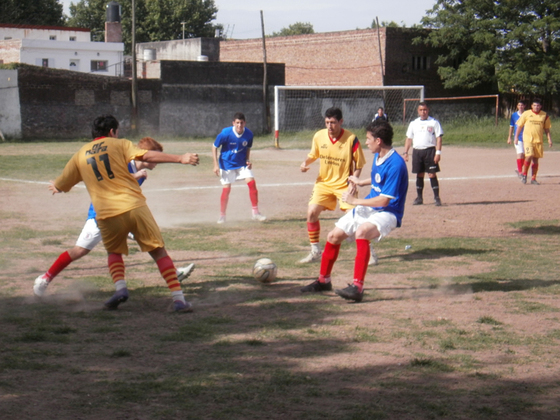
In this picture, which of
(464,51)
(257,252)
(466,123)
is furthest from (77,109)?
(257,252)

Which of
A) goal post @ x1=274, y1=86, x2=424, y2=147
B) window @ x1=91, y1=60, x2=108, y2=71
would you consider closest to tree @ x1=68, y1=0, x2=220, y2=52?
window @ x1=91, y1=60, x2=108, y2=71

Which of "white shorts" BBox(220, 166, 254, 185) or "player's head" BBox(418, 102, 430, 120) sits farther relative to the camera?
"player's head" BBox(418, 102, 430, 120)

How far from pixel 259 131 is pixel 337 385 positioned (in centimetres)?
3867

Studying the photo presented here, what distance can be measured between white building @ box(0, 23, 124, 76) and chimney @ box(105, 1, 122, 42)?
3.05m

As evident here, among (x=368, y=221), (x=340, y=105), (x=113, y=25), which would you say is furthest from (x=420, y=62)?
(x=368, y=221)

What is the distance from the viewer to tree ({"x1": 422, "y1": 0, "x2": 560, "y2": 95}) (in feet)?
144

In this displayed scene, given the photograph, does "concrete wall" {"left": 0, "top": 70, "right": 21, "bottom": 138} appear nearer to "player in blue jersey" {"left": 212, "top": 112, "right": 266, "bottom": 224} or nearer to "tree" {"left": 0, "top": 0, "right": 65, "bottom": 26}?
"player in blue jersey" {"left": 212, "top": 112, "right": 266, "bottom": 224}

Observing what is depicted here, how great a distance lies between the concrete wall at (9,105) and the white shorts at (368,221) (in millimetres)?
31626

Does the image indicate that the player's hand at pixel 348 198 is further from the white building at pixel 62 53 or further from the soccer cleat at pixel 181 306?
the white building at pixel 62 53

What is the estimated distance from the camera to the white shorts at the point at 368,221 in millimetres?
6586

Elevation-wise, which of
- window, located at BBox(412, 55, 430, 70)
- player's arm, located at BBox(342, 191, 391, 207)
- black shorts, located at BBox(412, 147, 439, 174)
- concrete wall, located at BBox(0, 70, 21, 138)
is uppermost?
window, located at BBox(412, 55, 430, 70)

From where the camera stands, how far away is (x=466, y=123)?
41312 millimetres

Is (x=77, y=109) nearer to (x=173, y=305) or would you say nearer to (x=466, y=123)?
(x=466, y=123)

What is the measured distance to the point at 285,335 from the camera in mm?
5465
